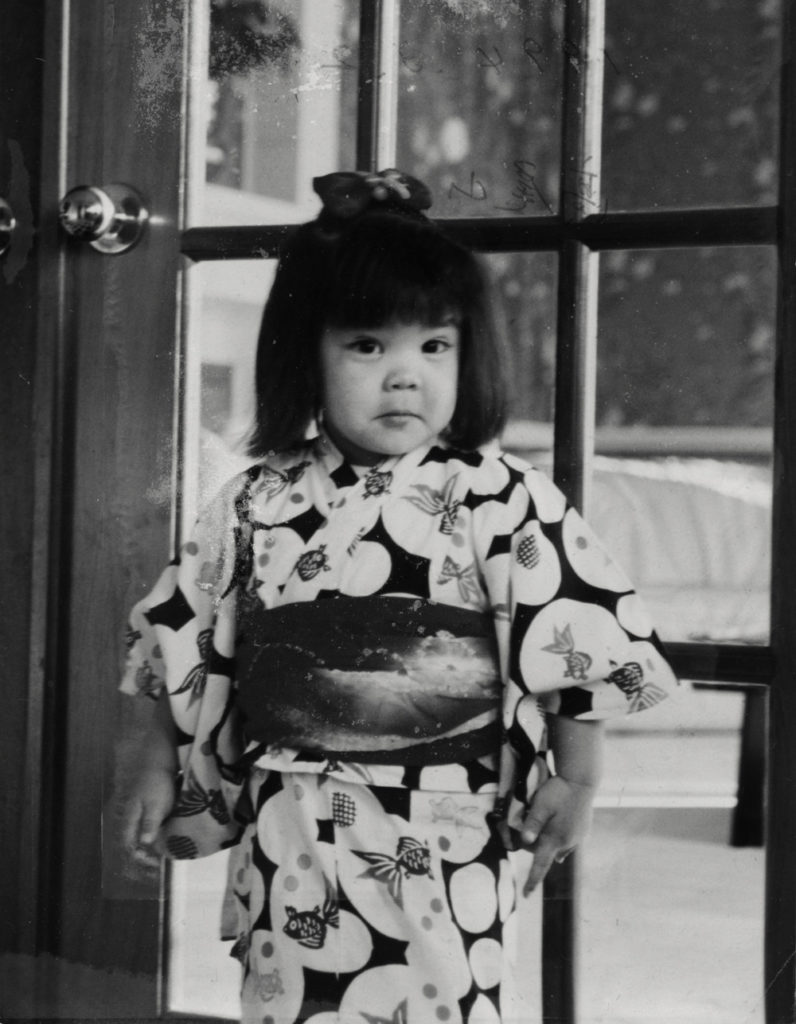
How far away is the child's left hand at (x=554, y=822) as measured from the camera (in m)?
0.66

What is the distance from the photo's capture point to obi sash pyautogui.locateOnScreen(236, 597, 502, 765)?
25.5 inches

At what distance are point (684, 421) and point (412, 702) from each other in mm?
210

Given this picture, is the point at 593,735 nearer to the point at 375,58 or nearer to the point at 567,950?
the point at 567,950

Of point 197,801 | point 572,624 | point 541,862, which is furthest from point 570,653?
point 197,801

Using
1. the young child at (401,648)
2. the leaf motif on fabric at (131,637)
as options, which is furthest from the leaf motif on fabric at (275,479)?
the leaf motif on fabric at (131,637)

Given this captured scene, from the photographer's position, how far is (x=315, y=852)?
2.19ft

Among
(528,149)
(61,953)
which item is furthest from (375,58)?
(61,953)

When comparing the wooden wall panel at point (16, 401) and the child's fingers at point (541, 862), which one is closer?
the child's fingers at point (541, 862)

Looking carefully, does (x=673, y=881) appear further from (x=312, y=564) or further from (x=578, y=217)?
(x=578, y=217)

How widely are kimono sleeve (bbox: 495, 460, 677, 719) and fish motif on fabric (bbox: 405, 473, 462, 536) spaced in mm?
35

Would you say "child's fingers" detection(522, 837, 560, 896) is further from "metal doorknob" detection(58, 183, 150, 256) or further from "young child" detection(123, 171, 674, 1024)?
"metal doorknob" detection(58, 183, 150, 256)

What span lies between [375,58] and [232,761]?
403 mm

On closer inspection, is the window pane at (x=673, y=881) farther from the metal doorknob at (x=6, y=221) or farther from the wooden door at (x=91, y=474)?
the metal doorknob at (x=6, y=221)

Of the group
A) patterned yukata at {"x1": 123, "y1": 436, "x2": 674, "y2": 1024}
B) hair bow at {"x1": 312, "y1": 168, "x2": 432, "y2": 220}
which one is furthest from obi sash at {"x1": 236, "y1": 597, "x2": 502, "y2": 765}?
hair bow at {"x1": 312, "y1": 168, "x2": 432, "y2": 220}
